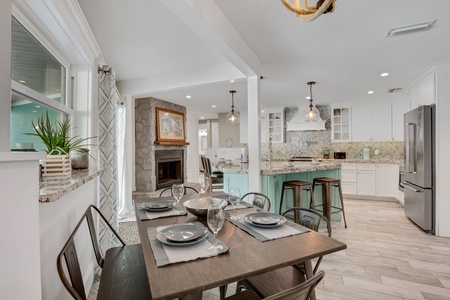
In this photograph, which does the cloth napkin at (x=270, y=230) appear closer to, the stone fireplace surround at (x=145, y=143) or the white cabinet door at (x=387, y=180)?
the stone fireplace surround at (x=145, y=143)

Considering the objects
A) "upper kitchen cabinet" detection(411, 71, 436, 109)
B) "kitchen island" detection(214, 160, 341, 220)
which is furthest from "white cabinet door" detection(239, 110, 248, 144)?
"upper kitchen cabinet" detection(411, 71, 436, 109)

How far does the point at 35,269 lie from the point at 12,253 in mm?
149

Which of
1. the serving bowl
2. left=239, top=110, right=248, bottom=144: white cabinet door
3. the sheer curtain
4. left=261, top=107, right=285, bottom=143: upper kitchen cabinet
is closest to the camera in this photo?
the serving bowl

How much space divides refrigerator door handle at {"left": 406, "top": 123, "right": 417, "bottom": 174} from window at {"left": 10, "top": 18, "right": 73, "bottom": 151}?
15.4ft

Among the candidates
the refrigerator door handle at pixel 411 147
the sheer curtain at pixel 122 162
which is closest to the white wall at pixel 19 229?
the sheer curtain at pixel 122 162

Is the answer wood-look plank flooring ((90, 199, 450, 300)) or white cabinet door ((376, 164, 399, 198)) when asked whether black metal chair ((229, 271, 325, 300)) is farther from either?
white cabinet door ((376, 164, 399, 198))

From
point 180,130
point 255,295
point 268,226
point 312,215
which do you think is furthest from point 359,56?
point 180,130

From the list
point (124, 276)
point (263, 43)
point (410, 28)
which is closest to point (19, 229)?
point (124, 276)

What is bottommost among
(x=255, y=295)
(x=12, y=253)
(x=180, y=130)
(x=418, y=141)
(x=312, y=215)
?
(x=255, y=295)

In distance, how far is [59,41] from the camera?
186 centimetres

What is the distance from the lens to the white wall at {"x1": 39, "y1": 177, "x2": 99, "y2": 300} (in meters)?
1.27

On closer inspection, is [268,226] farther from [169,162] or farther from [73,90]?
[169,162]

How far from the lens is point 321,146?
21.3 ft

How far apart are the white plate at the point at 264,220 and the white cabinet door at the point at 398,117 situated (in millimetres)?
5401
